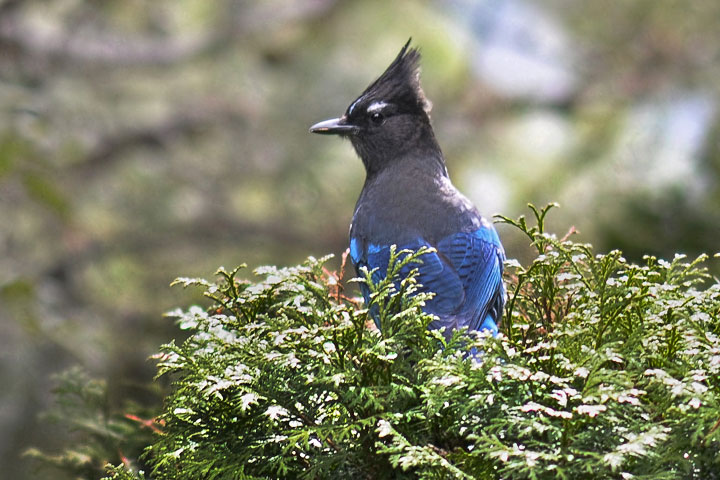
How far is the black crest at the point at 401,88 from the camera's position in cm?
263

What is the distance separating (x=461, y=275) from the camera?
2018 millimetres

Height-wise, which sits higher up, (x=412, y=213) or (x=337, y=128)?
(x=337, y=128)

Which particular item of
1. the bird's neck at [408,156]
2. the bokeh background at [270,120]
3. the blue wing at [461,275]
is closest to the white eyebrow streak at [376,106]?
the bird's neck at [408,156]

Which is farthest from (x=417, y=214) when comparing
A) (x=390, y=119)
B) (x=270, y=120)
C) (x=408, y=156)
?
(x=270, y=120)

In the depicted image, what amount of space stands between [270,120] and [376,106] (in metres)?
3.15

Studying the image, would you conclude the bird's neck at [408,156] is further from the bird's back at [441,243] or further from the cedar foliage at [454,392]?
the cedar foliage at [454,392]

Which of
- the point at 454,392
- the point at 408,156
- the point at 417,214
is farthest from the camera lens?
the point at 408,156

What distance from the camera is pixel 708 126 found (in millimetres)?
3588

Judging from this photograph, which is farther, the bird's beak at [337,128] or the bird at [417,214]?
the bird's beak at [337,128]

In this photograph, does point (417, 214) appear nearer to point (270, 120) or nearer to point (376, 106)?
point (376, 106)

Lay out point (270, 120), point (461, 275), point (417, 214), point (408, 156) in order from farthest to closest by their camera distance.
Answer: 1. point (270, 120)
2. point (408, 156)
3. point (417, 214)
4. point (461, 275)

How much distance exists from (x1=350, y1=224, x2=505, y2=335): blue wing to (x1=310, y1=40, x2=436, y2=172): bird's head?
1.74 feet

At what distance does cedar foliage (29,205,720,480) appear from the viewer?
109 cm

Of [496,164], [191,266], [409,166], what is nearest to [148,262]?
[191,266]
